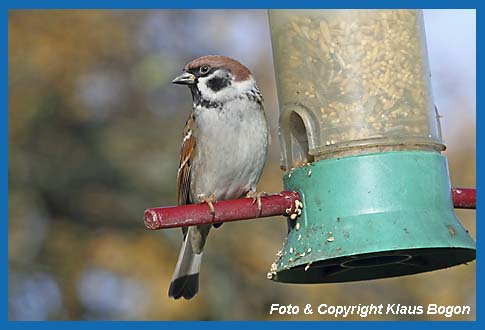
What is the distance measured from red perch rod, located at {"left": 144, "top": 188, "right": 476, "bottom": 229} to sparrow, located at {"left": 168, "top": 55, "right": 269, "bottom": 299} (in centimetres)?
34

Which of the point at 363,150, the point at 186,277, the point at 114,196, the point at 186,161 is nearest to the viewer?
the point at 363,150

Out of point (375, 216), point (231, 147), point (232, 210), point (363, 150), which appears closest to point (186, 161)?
point (231, 147)

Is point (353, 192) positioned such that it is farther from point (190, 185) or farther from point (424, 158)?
point (190, 185)

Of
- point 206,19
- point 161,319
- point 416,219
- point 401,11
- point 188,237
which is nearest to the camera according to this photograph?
point 416,219

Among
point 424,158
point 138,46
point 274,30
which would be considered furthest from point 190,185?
point 138,46

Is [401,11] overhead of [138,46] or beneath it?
beneath

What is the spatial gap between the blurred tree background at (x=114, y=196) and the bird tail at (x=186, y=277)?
1.34m

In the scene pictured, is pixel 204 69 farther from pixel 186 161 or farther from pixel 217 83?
pixel 186 161

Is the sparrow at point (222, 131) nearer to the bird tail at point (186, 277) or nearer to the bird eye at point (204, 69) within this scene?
the bird eye at point (204, 69)

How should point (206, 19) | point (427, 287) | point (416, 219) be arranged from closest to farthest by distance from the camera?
point (416, 219), point (427, 287), point (206, 19)

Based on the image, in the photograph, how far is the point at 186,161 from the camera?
14.0ft

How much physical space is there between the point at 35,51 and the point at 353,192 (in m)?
4.28

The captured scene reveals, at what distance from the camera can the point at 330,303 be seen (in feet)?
22.0

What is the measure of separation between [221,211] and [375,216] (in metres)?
0.53
